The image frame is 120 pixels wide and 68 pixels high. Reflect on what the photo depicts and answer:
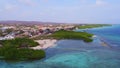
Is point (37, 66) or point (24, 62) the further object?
point (24, 62)

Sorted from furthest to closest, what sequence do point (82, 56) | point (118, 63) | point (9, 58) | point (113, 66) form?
point (82, 56) < point (9, 58) < point (118, 63) < point (113, 66)

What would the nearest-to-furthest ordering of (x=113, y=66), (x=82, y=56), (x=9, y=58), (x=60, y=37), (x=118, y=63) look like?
1. (x=113, y=66)
2. (x=118, y=63)
3. (x=9, y=58)
4. (x=82, y=56)
5. (x=60, y=37)

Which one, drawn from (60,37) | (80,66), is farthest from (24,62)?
(60,37)

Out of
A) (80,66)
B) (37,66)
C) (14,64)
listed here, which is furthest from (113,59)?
(14,64)

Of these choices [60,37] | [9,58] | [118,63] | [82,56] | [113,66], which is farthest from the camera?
[60,37]

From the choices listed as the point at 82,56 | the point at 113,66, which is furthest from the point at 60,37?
the point at 113,66

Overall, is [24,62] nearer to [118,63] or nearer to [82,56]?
[82,56]

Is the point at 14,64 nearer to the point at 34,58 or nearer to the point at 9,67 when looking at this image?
the point at 9,67

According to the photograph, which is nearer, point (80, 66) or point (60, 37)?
point (80, 66)

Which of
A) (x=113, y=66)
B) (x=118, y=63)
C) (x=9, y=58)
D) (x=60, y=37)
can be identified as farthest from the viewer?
(x=60, y=37)
